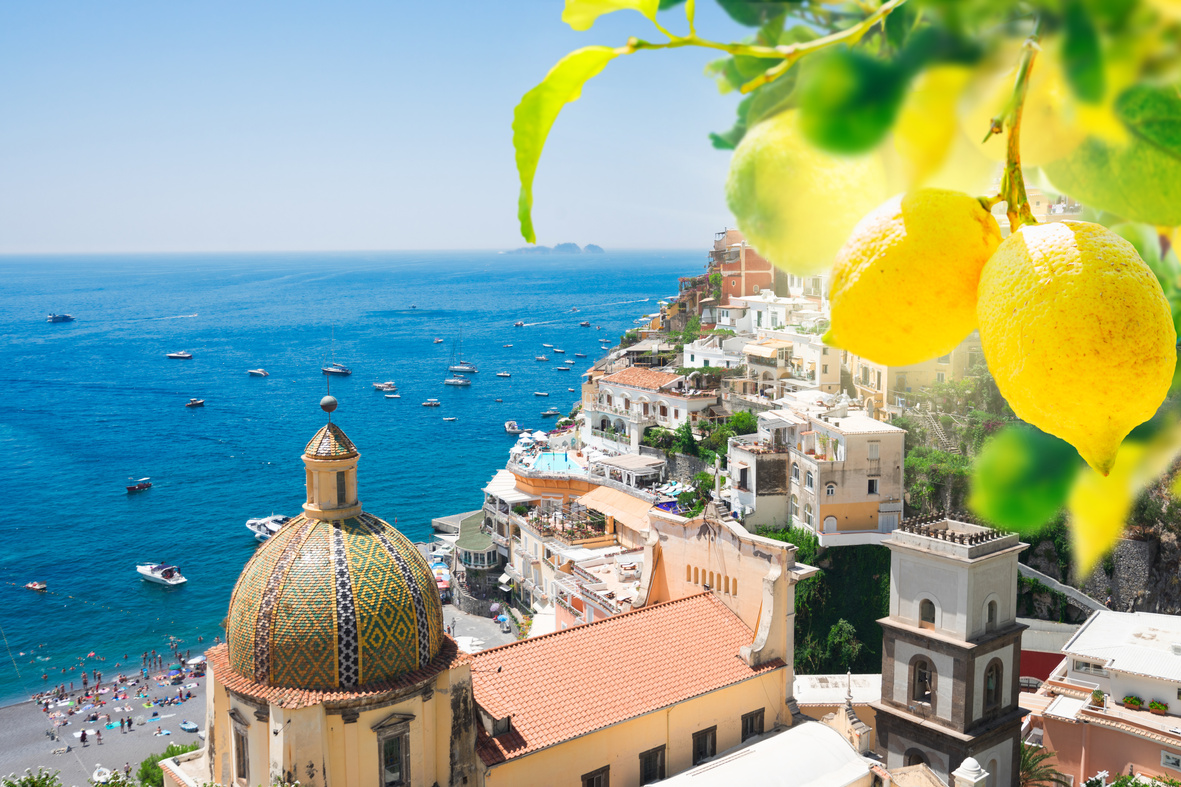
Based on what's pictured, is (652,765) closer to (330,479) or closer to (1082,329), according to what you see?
(330,479)

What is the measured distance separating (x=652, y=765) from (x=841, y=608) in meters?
18.0

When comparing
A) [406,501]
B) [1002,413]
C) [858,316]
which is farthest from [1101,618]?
[406,501]

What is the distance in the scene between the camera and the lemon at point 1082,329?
0.95 metres

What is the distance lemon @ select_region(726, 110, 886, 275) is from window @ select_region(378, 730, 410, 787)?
13503mm

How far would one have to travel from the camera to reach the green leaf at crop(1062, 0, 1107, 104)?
586 mm

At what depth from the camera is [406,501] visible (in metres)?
56.6

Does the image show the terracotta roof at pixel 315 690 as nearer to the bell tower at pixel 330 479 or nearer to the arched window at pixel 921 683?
the bell tower at pixel 330 479

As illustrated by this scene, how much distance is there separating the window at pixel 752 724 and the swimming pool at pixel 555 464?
88.0ft

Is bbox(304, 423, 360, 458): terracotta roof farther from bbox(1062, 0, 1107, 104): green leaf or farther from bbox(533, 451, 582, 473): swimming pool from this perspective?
bbox(533, 451, 582, 473): swimming pool

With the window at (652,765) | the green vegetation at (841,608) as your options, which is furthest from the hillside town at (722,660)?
the green vegetation at (841,608)

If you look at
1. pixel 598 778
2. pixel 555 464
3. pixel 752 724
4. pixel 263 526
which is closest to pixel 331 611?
pixel 598 778

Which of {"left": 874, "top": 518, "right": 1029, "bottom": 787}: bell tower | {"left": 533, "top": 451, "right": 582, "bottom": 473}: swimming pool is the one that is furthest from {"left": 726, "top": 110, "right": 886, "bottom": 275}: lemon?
{"left": 533, "top": 451, "right": 582, "bottom": 473}: swimming pool

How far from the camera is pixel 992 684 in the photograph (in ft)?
63.3

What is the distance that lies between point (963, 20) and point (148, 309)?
17741cm
